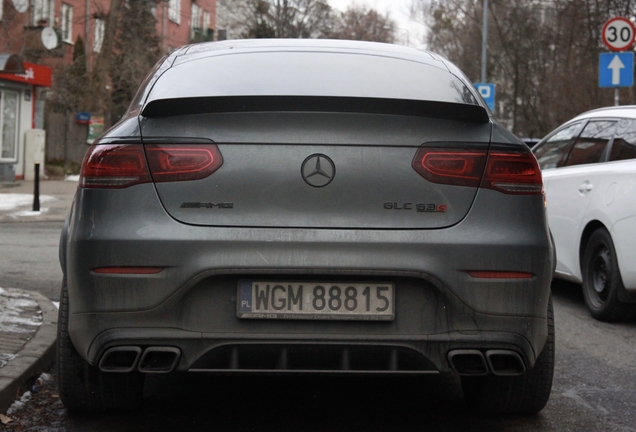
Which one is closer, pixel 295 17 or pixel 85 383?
pixel 85 383

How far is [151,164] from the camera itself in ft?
11.1

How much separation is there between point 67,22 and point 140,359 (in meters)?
39.5

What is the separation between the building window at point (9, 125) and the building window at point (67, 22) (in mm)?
15867

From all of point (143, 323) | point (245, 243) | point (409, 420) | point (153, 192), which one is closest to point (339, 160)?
point (245, 243)

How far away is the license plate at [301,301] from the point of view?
3.30m

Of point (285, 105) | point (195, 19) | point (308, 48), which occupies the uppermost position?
point (195, 19)

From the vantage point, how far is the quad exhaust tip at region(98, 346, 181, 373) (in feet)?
10.9

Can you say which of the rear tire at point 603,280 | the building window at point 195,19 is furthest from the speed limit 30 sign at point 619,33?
the building window at point 195,19

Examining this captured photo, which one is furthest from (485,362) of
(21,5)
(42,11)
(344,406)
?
(42,11)

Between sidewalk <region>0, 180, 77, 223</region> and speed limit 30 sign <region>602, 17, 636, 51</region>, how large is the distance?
29.3ft

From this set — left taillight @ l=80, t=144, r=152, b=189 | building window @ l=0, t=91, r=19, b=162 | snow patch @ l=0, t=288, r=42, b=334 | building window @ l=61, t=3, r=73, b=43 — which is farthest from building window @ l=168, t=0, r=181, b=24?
left taillight @ l=80, t=144, r=152, b=189

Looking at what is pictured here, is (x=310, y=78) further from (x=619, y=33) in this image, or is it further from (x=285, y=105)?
(x=619, y=33)

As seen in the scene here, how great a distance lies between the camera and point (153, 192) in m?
3.35

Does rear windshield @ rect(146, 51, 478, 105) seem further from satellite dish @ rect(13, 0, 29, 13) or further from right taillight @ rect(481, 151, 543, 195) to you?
satellite dish @ rect(13, 0, 29, 13)
